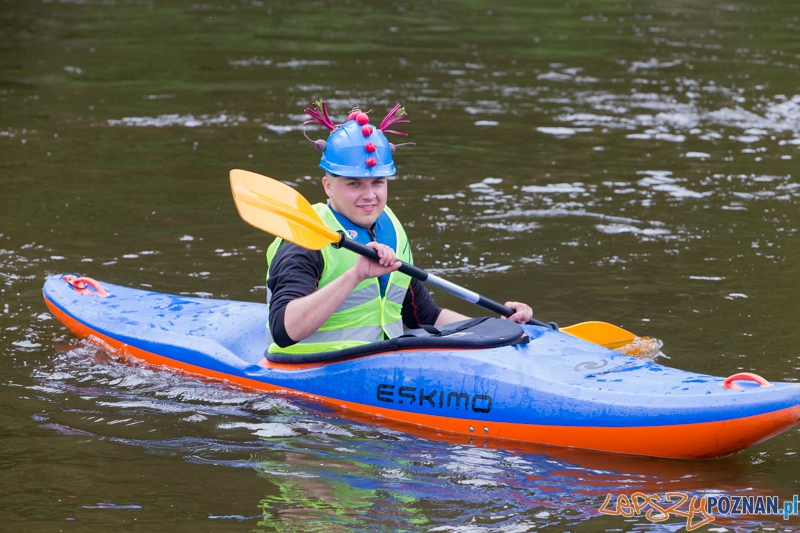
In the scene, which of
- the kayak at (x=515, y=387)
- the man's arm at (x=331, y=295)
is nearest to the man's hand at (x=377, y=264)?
the man's arm at (x=331, y=295)

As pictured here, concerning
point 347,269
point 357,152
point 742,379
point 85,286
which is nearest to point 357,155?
point 357,152

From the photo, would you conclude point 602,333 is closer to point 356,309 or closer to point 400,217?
point 356,309

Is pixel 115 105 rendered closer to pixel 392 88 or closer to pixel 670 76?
pixel 392 88

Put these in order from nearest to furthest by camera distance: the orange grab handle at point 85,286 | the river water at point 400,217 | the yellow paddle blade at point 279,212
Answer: the river water at point 400,217, the yellow paddle blade at point 279,212, the orange grab handle at point 85,286

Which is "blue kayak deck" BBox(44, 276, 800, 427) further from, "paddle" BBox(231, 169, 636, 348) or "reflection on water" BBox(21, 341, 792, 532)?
"paddle" BBox(231, 169, 636, 348)

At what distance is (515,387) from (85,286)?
8.86 feet

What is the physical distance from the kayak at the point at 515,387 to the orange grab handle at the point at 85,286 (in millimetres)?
743

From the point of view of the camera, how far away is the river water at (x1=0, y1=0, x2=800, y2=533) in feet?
12.3

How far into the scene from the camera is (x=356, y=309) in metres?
4.50

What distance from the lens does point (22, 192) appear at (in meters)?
8.02

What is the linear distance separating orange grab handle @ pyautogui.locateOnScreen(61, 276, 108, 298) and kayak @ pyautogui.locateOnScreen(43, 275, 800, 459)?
0.74 metres

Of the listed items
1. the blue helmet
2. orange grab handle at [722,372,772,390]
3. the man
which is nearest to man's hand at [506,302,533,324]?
the man

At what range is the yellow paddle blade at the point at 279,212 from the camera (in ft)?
13.9

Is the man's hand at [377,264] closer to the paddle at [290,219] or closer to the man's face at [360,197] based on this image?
the paddle at [290,219]
